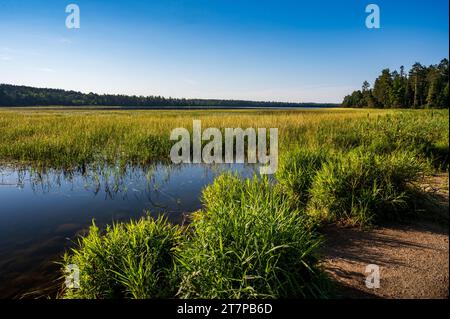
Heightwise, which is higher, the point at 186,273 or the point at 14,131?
the point at 14,131

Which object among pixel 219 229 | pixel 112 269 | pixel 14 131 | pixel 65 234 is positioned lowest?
pixel 65 234

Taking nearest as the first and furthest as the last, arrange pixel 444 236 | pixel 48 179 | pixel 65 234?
pixel 444 236 → pixel 65 234 → pixel 48 179

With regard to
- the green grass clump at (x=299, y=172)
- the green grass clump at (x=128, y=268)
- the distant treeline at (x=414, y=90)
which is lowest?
the green grass clump at (x=128, y=268)

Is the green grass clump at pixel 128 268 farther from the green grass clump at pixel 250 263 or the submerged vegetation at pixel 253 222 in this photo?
the green grass clump at pixel 250 263

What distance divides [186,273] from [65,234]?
3184 millimetres

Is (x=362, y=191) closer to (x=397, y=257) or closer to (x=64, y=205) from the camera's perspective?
(x=397, y=257)

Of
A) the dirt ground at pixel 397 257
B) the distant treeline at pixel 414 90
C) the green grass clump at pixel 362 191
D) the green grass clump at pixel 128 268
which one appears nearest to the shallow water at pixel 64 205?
the green grass clump at pixel 128 268

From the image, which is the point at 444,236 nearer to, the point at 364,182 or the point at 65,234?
the point at 364,182

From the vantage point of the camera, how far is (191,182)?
324 inches

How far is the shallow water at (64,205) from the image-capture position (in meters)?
3.95

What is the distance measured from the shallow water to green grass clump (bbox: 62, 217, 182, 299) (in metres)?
0.90

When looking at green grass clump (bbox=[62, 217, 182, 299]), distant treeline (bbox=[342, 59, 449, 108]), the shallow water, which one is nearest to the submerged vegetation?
green grass clump (bbox=[62, 217, 182, 299])

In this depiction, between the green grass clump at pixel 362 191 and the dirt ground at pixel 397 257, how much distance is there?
290 mm

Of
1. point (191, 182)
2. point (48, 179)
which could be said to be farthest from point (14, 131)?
point (191, 182)
